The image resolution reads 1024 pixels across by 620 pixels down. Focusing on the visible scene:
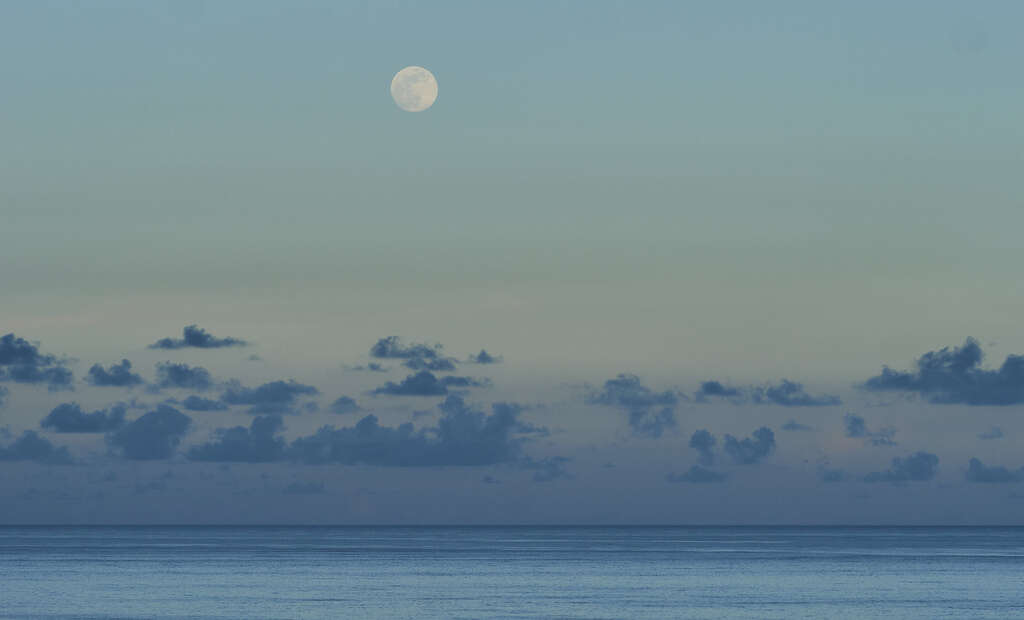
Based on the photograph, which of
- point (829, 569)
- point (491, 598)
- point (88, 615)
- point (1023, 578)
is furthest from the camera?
point (829, 569)

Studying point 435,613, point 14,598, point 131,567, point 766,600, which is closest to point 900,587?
point 766,600

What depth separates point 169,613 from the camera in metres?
110

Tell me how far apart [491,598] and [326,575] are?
156ft

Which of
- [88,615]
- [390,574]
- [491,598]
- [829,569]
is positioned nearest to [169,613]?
[88,615]

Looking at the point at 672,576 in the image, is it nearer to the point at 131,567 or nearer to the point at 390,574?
the point at 390,574

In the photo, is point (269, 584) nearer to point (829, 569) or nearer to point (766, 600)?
point (766, 600)

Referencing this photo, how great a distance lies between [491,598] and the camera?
12306cm

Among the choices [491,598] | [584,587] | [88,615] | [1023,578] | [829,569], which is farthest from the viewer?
[829,569]

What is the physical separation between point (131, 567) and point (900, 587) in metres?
103

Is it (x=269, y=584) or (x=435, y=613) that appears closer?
(x=435, y=613)

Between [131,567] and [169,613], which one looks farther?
[131,567]

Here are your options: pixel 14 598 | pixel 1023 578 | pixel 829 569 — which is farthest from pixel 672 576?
pixel 14 598

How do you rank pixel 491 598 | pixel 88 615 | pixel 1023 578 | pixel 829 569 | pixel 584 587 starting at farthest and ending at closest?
1. pixel 829 569
2. pixel 1023 578
3. pixel 584 587
4. pixel 491 598
5. pixel 88 615

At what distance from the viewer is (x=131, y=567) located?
189 m
